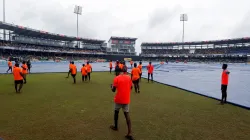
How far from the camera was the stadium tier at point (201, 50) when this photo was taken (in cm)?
6523

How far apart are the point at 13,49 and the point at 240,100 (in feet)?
185

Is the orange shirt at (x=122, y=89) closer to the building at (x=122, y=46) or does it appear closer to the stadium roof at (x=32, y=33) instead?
the stadium roof at (x=32, y=33)

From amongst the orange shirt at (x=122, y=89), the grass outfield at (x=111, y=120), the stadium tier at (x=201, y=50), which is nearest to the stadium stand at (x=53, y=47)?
the stadium tier at (x=201, y=50)

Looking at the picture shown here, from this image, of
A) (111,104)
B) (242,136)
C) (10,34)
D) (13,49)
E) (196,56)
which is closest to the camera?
(242,136)

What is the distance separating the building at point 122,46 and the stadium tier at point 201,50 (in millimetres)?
5937

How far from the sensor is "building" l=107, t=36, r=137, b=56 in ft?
286

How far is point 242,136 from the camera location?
4352 millimetres

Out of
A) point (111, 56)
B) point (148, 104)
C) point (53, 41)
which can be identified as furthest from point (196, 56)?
point (148, 104)

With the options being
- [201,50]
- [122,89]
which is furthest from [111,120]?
[201,50]

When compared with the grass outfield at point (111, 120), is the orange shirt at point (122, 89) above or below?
above

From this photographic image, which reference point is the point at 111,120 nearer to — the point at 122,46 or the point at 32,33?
the point at 32,33

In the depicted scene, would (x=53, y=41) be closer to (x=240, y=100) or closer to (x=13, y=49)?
(x=13, y=49)

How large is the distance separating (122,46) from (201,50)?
38.3m

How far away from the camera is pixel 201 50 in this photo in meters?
77.6
